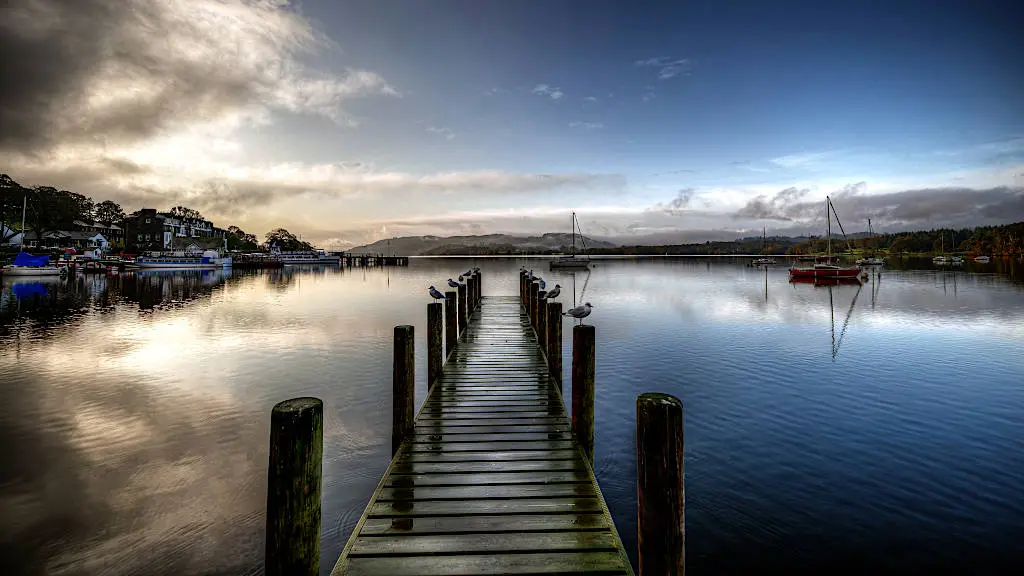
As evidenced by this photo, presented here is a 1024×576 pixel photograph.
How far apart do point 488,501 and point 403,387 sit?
9.69 feet

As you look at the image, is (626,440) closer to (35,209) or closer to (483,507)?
(483,507)

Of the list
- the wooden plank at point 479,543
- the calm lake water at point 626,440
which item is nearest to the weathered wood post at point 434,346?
the calm lake water at point 626,440

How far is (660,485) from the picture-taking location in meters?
3.93

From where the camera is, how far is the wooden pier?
12.9 ft

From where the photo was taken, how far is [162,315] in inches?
1215

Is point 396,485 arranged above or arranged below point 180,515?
above

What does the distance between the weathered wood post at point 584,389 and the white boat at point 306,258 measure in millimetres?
132433

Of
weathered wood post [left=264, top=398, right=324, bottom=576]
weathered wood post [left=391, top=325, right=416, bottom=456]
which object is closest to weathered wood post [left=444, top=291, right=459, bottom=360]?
weathered wood post [left=391, top=325, right=416, bottom=456]

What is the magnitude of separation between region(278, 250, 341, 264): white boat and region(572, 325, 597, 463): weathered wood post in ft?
434

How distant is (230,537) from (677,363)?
52.6ft

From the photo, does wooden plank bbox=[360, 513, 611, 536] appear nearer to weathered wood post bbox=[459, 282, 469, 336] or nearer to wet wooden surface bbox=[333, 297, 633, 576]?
wet wooden surface bbox=[333, 297, 633, 576]

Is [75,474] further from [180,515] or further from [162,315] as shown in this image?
[162,315]

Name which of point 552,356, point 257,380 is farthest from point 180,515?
point 257,380

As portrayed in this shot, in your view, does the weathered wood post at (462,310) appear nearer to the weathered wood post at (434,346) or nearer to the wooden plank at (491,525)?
the weathered wood post at (434,346)
